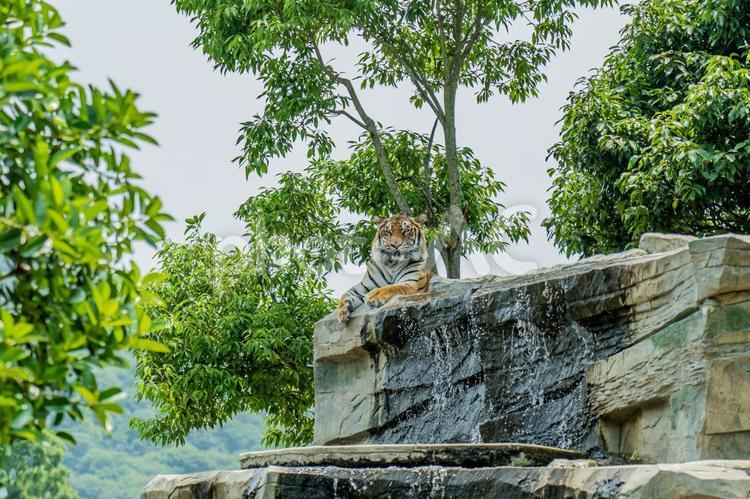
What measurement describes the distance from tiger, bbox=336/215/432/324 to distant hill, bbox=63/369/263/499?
117ft

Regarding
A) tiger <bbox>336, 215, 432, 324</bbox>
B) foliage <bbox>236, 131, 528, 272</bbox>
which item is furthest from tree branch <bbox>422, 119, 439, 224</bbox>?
tiger <bbox>336, 215, 432, 324</bbox>

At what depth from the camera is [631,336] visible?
9.67 meters

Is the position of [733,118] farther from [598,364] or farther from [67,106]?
[67,106]

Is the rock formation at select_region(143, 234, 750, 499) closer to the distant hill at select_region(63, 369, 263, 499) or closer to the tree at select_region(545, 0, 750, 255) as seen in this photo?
the tree at select_region(545, 0, 750, 255)

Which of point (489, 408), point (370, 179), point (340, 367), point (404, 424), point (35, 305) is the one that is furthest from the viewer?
point (370, 179)

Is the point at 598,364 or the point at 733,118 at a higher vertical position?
the point at 733,118

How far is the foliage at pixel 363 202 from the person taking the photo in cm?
1792

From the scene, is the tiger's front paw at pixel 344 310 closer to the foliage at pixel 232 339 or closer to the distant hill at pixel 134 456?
the foliage at pixel 232 339

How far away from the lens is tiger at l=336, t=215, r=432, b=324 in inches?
479

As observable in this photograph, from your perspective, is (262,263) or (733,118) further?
(262,263)

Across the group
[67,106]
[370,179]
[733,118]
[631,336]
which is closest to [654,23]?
[733,118]

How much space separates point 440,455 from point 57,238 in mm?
5038

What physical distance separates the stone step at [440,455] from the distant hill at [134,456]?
40.1m

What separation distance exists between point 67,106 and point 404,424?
746 centimetres
